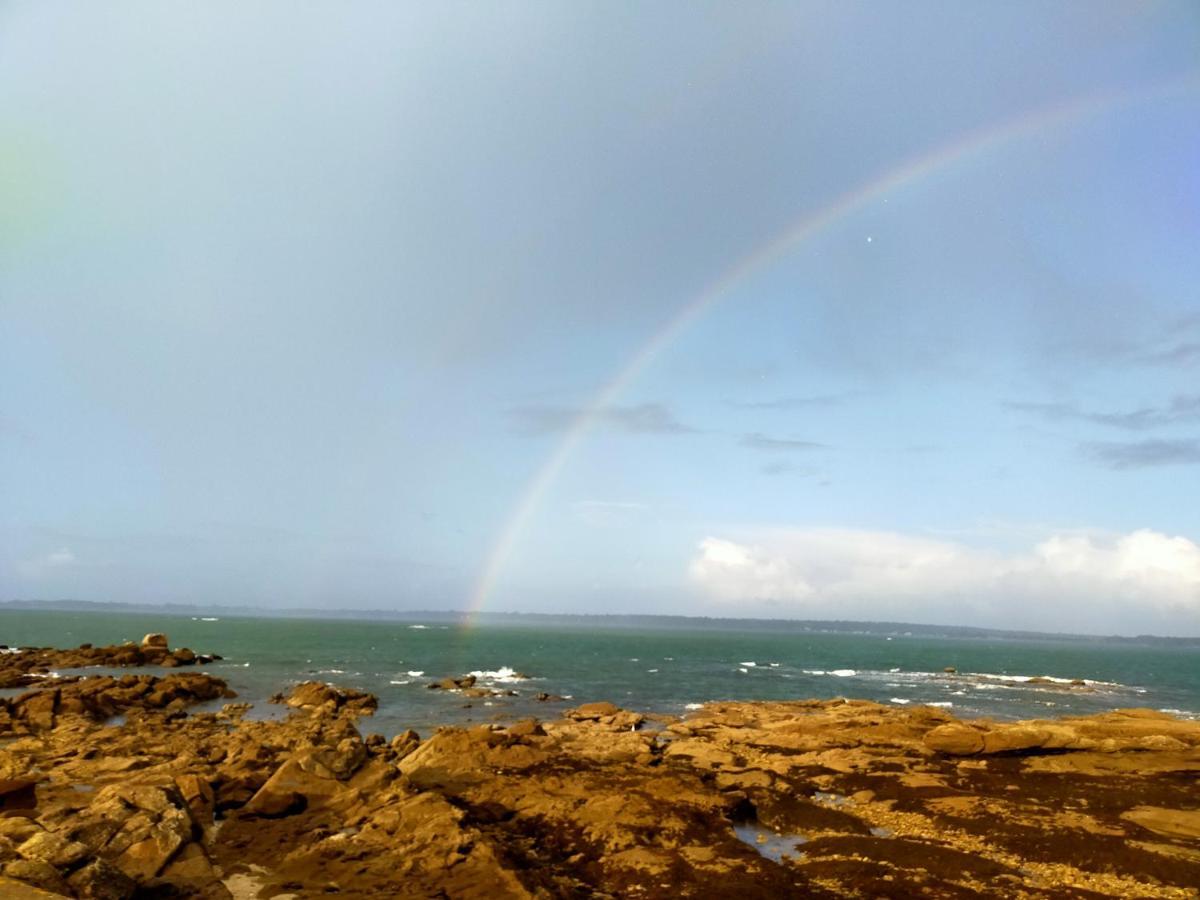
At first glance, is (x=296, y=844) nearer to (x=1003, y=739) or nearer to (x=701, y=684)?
(x=1003, y=739)

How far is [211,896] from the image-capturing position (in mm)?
16062

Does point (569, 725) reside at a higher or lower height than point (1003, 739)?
lower

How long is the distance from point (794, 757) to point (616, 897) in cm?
2118

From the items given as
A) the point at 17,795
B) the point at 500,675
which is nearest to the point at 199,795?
the point at 17,795

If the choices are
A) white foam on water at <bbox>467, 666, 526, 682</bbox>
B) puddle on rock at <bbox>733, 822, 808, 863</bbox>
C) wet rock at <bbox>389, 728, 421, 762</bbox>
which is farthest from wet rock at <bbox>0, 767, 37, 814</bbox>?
white foam on water at <bbox>467, 666, 526, 682</bbox>

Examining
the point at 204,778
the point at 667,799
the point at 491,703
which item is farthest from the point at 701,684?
the point at 204,778

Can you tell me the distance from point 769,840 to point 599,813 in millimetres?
5757

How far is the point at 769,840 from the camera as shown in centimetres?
2239

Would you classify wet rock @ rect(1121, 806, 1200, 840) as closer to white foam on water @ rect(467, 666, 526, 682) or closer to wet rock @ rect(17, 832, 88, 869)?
wet rock @ rect(17, 832, 88, 869)

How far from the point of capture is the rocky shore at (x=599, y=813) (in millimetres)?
17516

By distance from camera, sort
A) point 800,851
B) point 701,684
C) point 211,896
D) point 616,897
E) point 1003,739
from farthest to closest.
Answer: point 701,684
point 1003,739
point 800,851
point 616,897
point 211,896

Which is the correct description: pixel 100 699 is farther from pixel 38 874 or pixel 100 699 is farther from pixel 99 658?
pixel 99 658

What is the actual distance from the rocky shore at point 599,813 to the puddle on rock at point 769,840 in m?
0.12

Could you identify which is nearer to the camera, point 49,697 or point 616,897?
point 616,897
